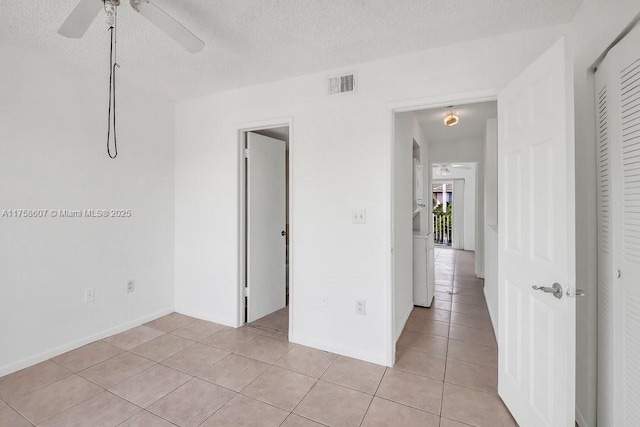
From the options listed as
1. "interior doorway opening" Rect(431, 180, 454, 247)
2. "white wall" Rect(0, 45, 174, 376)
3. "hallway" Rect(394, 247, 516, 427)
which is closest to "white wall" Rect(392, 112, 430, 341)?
"hallway" Rect(394, 247, 516, 427)

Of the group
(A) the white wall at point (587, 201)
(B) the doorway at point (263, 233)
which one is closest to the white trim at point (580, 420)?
(A) the white wall at point (587, 201)

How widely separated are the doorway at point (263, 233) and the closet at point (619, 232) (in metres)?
2.33

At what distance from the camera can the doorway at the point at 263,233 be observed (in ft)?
10.7

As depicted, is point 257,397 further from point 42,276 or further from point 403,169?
point 403,169

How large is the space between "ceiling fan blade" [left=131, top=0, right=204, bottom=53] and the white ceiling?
2.71 meters

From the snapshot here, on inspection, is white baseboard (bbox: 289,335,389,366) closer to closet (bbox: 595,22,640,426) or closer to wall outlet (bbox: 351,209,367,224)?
wall outlet (bbox: 351,209,367,224)

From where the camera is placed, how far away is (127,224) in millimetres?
3111

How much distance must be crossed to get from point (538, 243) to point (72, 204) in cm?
354

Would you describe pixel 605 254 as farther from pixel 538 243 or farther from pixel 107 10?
pixel 107 10

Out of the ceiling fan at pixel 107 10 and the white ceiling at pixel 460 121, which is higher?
the white ceiling at pixel 460 121

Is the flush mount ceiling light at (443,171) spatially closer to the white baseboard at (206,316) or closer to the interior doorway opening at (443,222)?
the interior doorway opening at (443,222)

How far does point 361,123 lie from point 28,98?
2.68 meters

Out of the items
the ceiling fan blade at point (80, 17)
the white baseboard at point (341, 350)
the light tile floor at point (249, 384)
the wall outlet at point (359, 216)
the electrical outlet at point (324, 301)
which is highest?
the ceiling fan blade at point (80, 17)

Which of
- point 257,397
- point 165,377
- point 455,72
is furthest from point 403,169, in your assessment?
point 165,377
